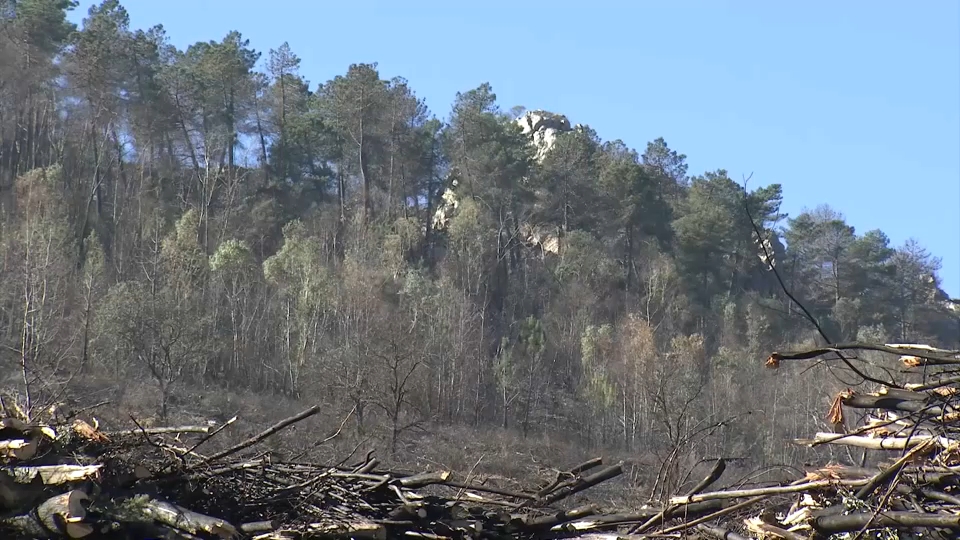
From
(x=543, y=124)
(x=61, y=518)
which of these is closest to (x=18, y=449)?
(x=61, y=518)

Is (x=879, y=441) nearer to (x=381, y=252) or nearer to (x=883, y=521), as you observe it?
(x=883, y=521)

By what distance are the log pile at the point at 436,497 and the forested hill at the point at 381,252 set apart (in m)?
30.5

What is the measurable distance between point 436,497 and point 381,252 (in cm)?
5211

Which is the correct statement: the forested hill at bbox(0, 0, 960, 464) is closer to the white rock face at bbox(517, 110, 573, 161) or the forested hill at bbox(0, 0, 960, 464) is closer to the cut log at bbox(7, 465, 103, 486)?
the white rock face at bbox(517, 110, 573, 161)

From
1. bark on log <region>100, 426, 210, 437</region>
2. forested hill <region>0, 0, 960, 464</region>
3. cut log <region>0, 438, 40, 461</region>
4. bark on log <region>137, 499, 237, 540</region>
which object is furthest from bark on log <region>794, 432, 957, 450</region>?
forested hill <region>0, 0, 960, 464</region>

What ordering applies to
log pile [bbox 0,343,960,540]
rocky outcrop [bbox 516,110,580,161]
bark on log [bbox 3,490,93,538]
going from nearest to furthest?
log pile [bbox 0,343,960,540] → bark on log [bbox 3,490,93,538] → rocky outcrop [bbox 516,110,580,161]

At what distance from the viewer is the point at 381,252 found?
5978 centimetres

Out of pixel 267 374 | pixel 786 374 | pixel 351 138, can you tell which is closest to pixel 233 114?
pixel 351 138

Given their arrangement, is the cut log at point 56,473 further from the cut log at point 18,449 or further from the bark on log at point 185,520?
the bark on log at point 185,520

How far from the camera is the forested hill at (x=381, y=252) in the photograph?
46.0 metres

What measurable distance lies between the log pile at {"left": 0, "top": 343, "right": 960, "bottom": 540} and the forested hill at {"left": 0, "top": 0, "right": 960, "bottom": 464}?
30.5 metres

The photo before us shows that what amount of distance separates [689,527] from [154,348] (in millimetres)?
34448

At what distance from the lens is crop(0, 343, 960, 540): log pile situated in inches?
242

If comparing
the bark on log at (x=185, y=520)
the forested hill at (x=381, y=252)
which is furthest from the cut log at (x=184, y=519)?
the forested hill at (x=381, y=252)
